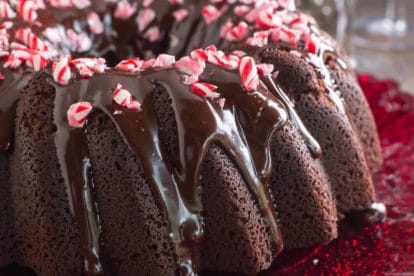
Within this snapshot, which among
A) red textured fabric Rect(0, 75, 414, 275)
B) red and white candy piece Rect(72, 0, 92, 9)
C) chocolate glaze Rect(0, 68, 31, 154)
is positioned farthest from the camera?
red and white candy piece Rect(72, 0, 92, 9)

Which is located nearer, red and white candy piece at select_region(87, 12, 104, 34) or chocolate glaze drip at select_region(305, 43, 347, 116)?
chocolate glaze drip at select_region(305, 43, 347, 116)

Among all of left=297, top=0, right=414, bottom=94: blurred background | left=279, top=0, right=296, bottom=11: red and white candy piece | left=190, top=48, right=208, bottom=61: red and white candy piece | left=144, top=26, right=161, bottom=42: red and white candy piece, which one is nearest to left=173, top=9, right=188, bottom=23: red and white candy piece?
left=144, top=26, right=161, bottom=42: red and white candy piece

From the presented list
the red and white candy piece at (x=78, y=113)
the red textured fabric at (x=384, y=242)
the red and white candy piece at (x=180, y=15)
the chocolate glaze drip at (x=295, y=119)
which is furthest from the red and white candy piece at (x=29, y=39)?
the red textured fabric at (x=384, y=242)

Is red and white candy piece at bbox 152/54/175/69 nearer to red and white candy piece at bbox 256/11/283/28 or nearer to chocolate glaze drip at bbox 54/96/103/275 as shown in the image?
chocolate glaze drip at bbox 54/96/103/275

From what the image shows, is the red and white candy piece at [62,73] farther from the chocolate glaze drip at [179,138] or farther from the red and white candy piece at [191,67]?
the red and white candy piece at [191,67]

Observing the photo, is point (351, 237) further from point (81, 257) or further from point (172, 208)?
point (81, 257)

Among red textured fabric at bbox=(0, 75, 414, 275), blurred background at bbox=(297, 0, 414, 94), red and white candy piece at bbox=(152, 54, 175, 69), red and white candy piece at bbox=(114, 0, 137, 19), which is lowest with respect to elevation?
blurred background at bbox=(297, 0, 414, 94)

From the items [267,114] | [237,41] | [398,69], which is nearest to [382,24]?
[398,69]
